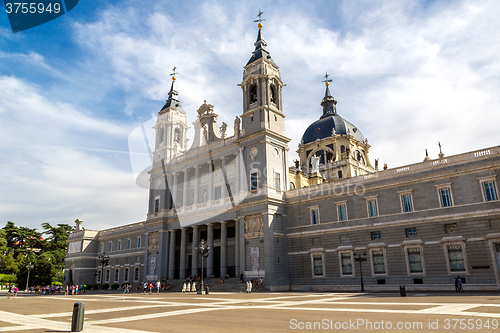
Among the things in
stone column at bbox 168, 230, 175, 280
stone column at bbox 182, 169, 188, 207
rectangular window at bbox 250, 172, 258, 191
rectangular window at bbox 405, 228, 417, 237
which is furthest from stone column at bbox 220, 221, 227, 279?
rectangular window at bbox 405, 228, 417, 237

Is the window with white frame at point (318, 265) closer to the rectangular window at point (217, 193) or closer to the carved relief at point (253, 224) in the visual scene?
the carved relief at point (253, 224)

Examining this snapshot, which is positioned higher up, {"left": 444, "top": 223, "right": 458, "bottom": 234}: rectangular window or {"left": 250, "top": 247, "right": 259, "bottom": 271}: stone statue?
{"left": 444, "top": 223, "right": 458, "bottom": 234}: rectangular window

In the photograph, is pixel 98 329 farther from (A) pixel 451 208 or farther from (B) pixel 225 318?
(A) pixel 451 208

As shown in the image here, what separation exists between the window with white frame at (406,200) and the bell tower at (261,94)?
62.7 feet

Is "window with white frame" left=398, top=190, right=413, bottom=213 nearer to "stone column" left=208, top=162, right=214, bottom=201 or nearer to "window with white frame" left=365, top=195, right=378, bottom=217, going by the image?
Answer: "window with white frame" left=365, top=195, right=378, bottom=217

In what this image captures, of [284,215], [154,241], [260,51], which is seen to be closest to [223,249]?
[284,215]

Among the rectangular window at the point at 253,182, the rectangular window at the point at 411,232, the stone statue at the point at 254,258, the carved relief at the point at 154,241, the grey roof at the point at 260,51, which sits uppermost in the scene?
the grey roof at the point at 260,51

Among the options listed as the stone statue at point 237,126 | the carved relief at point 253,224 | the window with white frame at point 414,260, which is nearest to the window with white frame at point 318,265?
the carved relief at point 253,224

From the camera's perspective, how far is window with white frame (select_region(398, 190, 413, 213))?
Result: 3716 centimetres

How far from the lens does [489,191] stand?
32.8m

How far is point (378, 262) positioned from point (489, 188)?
12.7m

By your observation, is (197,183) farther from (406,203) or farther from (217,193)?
(406,203)

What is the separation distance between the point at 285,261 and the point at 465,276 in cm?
1933

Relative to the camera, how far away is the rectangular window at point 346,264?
40062 millimetres
